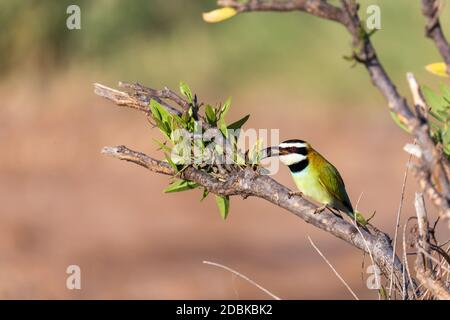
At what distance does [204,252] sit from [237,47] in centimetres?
182

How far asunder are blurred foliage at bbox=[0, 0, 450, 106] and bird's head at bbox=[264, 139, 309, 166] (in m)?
4.58

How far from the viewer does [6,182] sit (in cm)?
815

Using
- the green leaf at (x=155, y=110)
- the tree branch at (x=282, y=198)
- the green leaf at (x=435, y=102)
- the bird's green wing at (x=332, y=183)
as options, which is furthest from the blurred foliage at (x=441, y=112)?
the bird's green wing at (x=332, y=183)

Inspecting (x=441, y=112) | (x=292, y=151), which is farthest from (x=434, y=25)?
(x=292, y=151)

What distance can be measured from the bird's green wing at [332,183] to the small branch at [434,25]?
152cm

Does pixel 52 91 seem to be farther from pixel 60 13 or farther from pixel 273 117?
pixel 273 117

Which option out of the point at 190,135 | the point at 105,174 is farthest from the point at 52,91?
the point at 190,135

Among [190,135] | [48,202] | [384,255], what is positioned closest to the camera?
[384,255]

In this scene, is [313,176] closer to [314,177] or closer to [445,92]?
[314,177]

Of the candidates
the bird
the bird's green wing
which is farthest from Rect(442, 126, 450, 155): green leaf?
the bird's green wing

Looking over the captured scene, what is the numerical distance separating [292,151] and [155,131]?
5.22 m

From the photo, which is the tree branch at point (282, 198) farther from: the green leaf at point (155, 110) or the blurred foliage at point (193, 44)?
the blurred foliage at point (193, 44)

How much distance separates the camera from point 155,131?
26.2 feet

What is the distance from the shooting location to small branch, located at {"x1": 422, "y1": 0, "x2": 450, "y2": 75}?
4.26 feet
